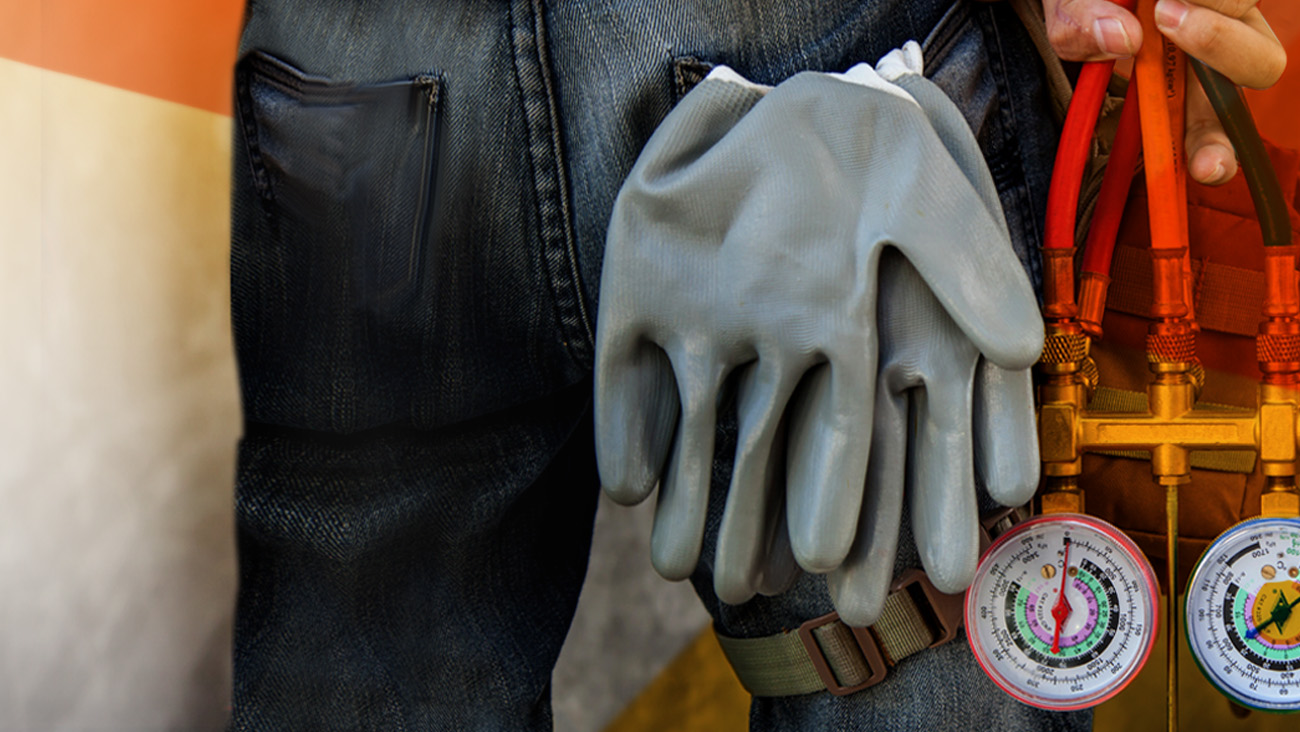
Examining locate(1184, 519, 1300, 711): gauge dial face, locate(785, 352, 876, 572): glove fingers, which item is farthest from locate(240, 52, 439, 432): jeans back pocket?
locate(1184, 519, 1300, 711): gauge dial face

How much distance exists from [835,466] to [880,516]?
0.13 feet

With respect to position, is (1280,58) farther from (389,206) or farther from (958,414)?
(389,206)

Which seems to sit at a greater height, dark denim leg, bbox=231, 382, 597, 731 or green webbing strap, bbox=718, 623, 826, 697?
dark denim leg, bbox=231, 382, 597, 731

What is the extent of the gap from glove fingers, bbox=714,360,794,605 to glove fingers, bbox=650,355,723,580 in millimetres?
13

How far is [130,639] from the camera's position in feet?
1.44

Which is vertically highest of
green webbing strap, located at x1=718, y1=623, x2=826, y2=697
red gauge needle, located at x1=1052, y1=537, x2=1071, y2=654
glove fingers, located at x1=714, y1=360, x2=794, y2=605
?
glove fingers, located at x1=714, y1=360, x2=794, y2=605

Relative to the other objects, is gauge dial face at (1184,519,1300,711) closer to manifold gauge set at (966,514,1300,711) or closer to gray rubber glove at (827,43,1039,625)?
manifold gauge set at (966,514,1300,711)

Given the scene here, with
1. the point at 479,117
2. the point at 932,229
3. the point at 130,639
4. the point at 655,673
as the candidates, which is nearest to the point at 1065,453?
the point at 932,229

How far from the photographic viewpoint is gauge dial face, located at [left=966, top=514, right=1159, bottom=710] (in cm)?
55

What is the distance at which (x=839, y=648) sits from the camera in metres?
0.57

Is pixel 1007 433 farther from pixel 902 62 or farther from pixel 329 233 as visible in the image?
pixel 329 233

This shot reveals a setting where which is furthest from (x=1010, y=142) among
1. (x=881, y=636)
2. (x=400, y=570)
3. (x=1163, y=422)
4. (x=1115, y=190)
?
(x=400, y=570)

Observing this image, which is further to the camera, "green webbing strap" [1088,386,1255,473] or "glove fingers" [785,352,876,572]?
"green webbing strap" [1088,386,1255,473]

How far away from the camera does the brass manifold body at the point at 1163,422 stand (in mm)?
547
